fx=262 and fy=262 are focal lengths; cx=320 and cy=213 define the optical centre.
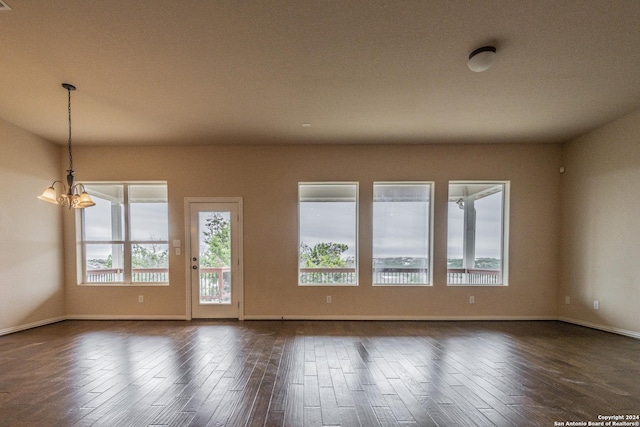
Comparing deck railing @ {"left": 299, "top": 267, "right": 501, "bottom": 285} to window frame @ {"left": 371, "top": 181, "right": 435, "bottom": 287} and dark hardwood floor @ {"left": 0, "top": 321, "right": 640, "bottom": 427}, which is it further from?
dark hardwood floor @ {"left": 0, "top": 321, "right": 640, "bottom": 427}

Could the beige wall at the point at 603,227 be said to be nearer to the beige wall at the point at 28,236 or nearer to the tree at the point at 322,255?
the tree at the point at 322,255

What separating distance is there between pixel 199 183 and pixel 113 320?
2796mm

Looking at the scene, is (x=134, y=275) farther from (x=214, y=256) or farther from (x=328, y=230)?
(x=328, y=230)

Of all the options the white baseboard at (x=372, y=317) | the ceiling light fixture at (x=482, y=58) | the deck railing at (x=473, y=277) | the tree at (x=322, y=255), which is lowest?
the white baseboard at (x=372, y=317)

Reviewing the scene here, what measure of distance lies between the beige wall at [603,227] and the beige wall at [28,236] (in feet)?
28.6

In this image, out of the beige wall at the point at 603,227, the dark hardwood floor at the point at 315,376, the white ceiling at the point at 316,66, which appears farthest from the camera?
the beige wall at the point at 603,227

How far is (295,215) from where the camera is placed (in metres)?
4.63

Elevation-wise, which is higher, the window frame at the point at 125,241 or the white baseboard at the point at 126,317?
the window frame at the point at 125,241

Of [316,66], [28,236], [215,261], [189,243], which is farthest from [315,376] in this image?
[28,236]

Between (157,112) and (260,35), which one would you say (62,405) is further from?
(260,35)

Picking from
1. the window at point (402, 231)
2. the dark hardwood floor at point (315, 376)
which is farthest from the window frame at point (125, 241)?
the window at point (402, 231)

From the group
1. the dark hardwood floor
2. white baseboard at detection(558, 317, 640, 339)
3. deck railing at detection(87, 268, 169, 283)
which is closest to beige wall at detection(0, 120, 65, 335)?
the dark hardwood floor

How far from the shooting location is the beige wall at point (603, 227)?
3.67 meters

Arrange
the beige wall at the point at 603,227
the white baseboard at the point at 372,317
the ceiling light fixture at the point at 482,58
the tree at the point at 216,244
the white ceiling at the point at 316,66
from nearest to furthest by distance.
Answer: the white ceiling at the point at 316,66, the ceiling light fixture at the point at 482,58, the beige wall at the point at 603,227, the white baseboard at the point at 372,317, the tree at the point at 216,244
